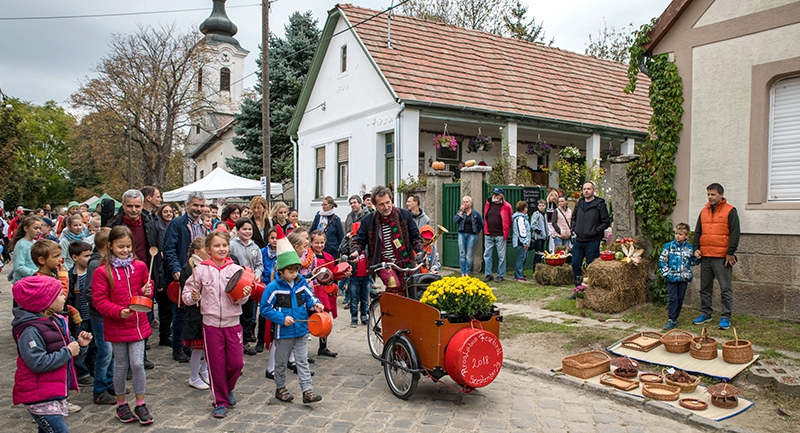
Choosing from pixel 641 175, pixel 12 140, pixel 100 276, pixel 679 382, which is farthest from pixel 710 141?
pixel 12 140

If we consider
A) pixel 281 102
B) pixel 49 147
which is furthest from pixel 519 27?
pixel 49 147

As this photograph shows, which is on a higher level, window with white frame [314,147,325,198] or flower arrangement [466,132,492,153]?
flower arrangement [466,132,492,153]

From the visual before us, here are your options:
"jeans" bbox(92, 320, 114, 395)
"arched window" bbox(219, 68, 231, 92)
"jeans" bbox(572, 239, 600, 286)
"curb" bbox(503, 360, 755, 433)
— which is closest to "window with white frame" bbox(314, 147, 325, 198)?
"jeans" bbox(572, 239, 600, 286)

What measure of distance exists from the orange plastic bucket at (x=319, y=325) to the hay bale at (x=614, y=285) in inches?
211

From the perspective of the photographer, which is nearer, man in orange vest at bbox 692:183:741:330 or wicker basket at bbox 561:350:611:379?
wicker basket at bbox 561:350:611:379

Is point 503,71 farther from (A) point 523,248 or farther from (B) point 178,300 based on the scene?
(B) point 178,300

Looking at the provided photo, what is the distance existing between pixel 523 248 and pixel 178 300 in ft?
26.8

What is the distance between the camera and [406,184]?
1586cm

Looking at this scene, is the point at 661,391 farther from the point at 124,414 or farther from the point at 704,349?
the point at 124,414

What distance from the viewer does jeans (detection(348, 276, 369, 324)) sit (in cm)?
857

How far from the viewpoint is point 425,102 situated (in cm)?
1575

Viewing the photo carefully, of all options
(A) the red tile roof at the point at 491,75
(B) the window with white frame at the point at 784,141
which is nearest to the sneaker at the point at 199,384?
(B) the window with white frame at the point at 784,141

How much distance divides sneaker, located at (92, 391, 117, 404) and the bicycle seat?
2928mm

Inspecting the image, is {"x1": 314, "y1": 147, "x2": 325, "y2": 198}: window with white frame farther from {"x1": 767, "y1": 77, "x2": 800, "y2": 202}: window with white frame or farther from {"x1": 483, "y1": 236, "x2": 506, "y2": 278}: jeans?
{"x1": 767, "y1": 77, "x2": 800, "y2": 202}: window with white frame
